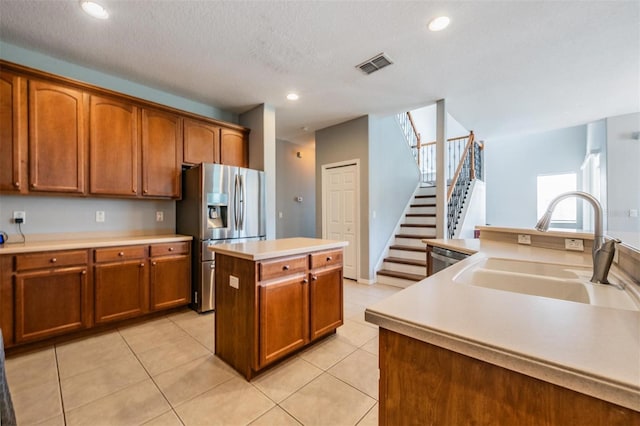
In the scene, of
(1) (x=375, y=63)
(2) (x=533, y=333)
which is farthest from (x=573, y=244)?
(1) (x=375, y=63)

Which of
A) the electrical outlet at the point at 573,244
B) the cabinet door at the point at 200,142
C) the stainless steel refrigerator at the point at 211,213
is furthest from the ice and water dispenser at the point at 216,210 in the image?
the electrical outlet at the point at 573,244

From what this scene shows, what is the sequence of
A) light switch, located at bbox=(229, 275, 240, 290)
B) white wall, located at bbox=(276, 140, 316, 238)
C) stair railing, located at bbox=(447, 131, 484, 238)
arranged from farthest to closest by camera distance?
1. white wall, located at bbox=(276, 140, 316, 238)
2. stair railing, located at bbox=(447, 131, 484, 238)
3. light switch, located at bbox=(229, 275, 240, 290)

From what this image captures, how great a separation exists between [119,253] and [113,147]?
1122 mm

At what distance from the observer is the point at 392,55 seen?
264cm

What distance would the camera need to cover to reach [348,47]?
251 centimetres

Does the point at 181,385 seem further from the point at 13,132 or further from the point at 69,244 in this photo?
the point at 13,132

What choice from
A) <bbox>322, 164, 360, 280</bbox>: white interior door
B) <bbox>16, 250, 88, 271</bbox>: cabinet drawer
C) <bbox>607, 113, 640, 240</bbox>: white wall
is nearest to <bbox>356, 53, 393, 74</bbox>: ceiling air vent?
<bbox>322, 164, 360, 280</bbox>: white interior door

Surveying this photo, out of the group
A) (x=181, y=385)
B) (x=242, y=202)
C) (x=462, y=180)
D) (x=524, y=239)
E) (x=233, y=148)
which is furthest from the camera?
(x=462, y=180)

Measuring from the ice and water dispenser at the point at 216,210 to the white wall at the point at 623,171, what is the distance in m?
6.05

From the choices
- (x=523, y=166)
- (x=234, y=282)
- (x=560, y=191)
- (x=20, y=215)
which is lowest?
(x=234, y=282)

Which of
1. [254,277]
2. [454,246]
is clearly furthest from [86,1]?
[454,246]

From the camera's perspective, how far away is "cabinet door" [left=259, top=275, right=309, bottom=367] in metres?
1.86

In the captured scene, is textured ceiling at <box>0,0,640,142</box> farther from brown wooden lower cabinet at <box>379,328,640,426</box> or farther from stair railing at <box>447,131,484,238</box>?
brown wooden lower cabinet at <box>379,328,640,426</box>

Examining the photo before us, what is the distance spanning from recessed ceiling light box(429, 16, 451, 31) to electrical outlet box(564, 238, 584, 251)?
192 centimetres
